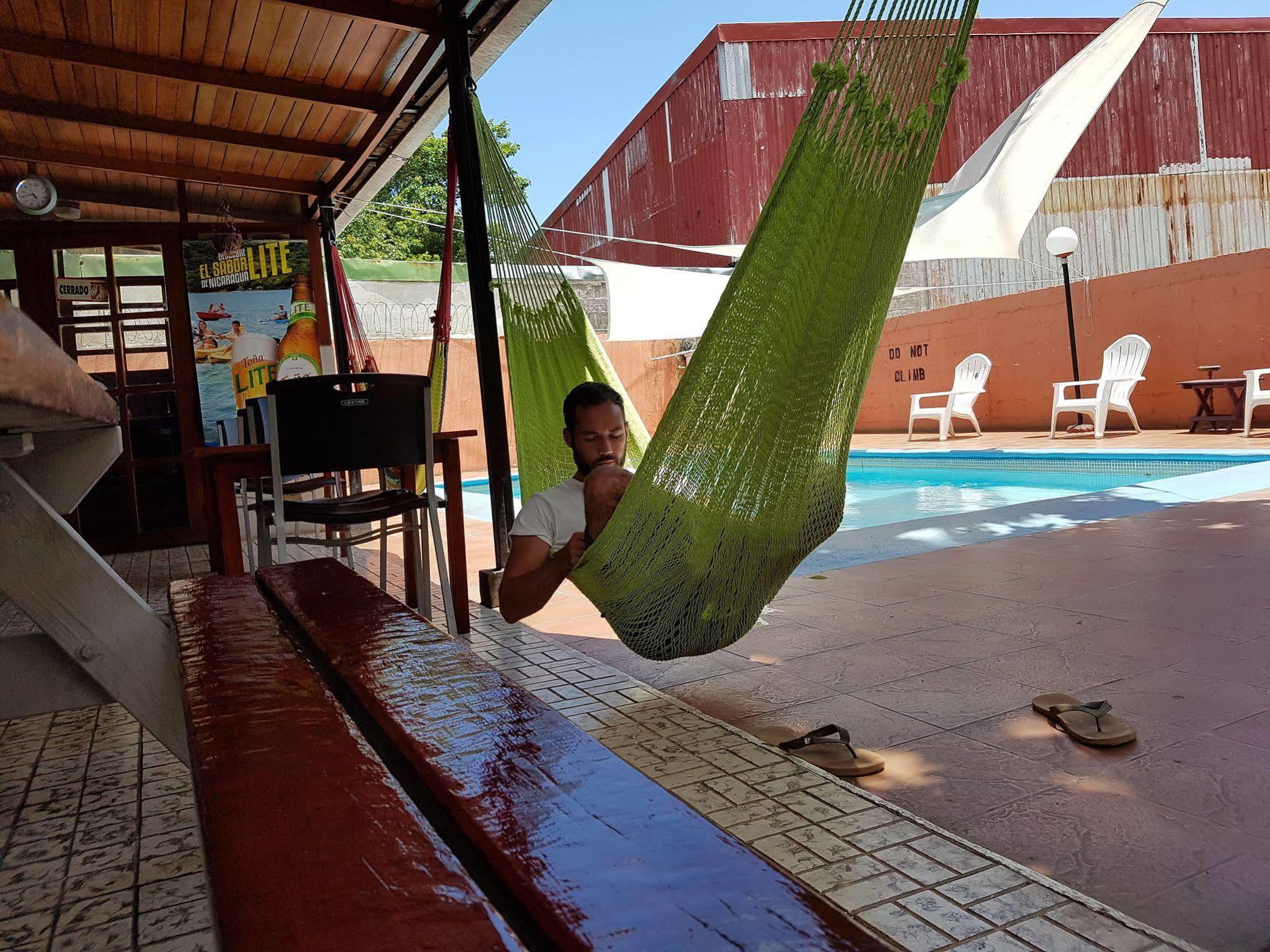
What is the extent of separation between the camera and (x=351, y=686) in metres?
0.74

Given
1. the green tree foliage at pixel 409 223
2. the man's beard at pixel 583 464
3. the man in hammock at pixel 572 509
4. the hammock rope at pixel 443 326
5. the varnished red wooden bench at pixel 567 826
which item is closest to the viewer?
the varnished red wooden bench at pixel 567 826

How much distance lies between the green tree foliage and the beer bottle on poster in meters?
9.33

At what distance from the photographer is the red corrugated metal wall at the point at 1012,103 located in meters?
11.3

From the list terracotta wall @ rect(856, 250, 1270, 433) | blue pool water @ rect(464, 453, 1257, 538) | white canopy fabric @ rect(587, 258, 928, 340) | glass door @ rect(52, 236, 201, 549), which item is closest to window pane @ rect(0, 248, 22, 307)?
glass door @ rect(52, 236, 201, 549)

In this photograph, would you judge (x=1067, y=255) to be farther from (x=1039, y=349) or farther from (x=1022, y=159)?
(x=1022, y=159)

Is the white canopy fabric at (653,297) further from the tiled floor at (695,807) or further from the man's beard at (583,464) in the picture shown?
the tiled floor at (695,807)

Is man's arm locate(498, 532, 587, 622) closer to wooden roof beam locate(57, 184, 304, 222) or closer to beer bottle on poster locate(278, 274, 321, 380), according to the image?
beer bottle on poster locate(278, 274, 321, 380)

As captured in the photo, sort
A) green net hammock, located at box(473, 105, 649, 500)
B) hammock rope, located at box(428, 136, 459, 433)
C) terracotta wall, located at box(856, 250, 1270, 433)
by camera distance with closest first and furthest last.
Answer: green net hammock, located at box(473, 105, 649, 500) < hammock rope, located at box(428, 136, 459, 433) < terracotta wall, located at box(856, 250, 1270, 433)

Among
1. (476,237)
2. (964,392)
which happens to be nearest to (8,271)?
(476,237)

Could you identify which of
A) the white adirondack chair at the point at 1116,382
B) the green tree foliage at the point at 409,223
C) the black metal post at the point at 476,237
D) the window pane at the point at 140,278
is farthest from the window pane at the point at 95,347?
the green tree foliage at the point at 409,223

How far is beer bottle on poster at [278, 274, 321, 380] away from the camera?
16.4ft

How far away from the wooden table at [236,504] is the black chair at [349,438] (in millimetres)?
71

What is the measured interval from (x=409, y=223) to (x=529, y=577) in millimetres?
14631

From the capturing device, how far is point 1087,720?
5.31 feet
